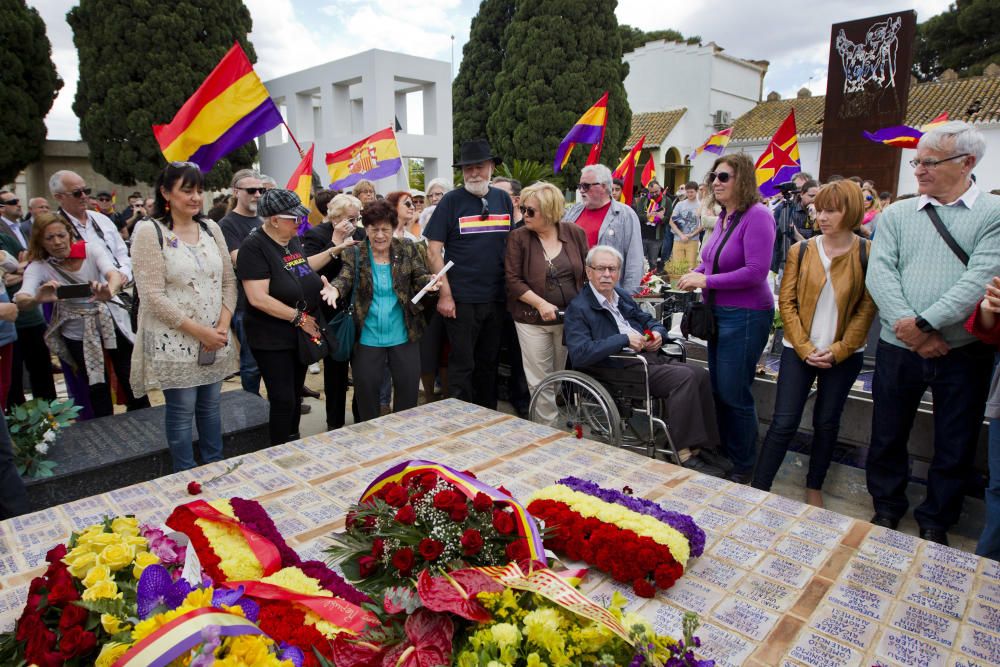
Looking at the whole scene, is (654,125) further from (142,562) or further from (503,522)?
(142,562)

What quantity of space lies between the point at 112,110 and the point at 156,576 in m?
20.7

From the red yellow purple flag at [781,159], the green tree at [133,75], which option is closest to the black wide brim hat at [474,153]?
the red yellow purple flag at [781,159]

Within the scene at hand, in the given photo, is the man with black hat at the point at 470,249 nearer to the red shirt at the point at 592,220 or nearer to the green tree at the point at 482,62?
the red shirt at the point at 592,220

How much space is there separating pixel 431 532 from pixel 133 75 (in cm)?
2141

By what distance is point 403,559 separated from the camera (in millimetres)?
1566

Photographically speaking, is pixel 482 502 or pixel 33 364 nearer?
pixel 482 502

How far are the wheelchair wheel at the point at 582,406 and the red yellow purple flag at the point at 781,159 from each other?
627 centimetres

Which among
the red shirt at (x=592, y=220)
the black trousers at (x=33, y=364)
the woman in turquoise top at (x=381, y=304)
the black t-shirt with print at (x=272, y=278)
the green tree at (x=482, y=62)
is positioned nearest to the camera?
the black t-shirt with print at (x=272, y=278)

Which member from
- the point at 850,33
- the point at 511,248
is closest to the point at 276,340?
the point at 511,248

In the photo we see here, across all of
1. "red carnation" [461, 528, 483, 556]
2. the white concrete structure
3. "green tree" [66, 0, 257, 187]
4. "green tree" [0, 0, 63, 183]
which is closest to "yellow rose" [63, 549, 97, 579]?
"red carnation" [461, 528, 483, 556]

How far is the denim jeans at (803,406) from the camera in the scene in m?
3.36

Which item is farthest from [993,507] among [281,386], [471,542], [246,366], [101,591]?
[246,366]

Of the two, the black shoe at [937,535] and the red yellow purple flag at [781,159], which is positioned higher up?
the red yellow purple flag at [781,159]

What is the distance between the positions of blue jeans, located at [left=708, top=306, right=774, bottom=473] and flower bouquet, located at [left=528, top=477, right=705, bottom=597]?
1.82 metres
